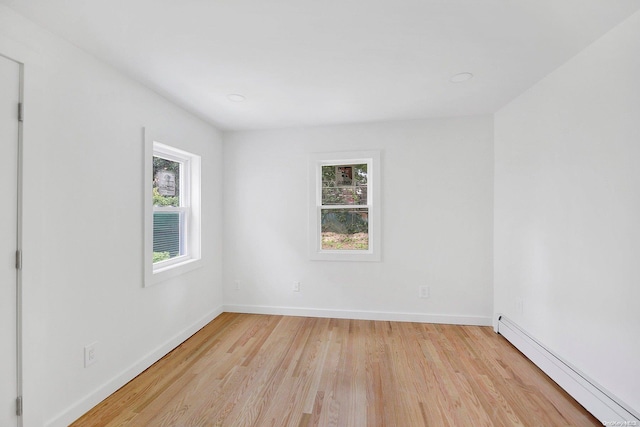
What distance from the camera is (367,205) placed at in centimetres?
343

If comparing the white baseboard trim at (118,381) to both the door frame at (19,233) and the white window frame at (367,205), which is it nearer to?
the door frame at (19,233)

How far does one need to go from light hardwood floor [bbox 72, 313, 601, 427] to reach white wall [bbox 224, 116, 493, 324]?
1.54ft

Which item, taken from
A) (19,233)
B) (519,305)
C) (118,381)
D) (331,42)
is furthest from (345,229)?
(19,233)

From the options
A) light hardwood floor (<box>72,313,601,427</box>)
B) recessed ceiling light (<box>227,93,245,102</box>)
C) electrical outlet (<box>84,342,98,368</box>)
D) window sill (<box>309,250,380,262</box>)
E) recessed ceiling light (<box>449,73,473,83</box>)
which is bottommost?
light hardwood floor (<box>72,313,601,427</box>)

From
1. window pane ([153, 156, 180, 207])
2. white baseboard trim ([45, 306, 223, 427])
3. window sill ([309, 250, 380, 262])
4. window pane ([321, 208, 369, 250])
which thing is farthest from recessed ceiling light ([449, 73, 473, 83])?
white baseboard trim ([45, 306, 223, 427])

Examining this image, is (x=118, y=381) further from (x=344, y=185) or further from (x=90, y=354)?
(x=344, y=185)

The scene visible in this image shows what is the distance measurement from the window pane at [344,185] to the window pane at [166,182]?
168cm

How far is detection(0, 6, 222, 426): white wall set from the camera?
4.99 ft

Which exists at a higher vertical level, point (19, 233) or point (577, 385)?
point (19, 233)

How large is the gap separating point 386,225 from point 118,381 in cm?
282

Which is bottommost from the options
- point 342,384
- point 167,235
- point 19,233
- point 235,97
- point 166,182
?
point 342,384

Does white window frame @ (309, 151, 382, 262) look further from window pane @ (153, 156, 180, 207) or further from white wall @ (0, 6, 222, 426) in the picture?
white wall @ (0, 6, 222, 426)

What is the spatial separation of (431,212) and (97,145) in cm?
314

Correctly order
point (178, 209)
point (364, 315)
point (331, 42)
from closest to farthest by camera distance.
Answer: point (331, 42), point (178, 209), point (364, 315)
